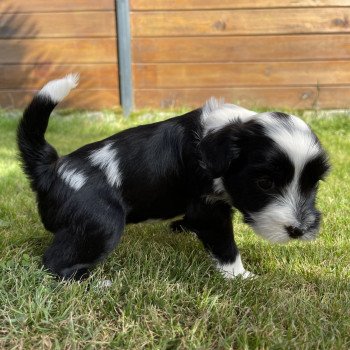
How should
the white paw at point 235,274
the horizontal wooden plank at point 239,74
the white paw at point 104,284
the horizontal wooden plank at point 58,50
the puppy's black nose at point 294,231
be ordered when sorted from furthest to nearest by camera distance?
the horizontal wooden plank at point 58,50, the horizontal wooden plank at point 239,74, the white paw at point 235,274, the white paw at point 104,284, the puppy's black nose at point 294,231

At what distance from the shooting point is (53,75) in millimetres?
6828

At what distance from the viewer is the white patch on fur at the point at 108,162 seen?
2348 mm

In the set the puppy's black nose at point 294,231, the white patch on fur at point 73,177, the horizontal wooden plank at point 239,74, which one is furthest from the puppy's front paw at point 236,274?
the horizontal wooden plank at point 239,74

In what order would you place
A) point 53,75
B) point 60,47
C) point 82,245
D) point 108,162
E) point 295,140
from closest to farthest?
point 295,140 < point 82,245 < point 108,162 < point 60,47 < point 53,75

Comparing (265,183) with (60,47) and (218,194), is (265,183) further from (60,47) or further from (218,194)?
(60,47)

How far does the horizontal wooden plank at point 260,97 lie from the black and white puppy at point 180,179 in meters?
4.24

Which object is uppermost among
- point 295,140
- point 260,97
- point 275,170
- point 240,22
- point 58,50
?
point 295,140

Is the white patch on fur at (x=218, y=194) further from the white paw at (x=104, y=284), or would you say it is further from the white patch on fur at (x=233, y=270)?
the white paw at (x=104, y=284)

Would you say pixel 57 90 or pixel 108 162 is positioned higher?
pixel 57 90

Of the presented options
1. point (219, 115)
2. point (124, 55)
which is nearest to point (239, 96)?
point (124, 55)

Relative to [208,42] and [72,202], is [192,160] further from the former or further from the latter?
[208,42]

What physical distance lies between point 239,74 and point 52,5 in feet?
8.92

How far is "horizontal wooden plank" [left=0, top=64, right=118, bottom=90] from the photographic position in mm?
6758

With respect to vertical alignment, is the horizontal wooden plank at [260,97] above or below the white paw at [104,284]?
below
